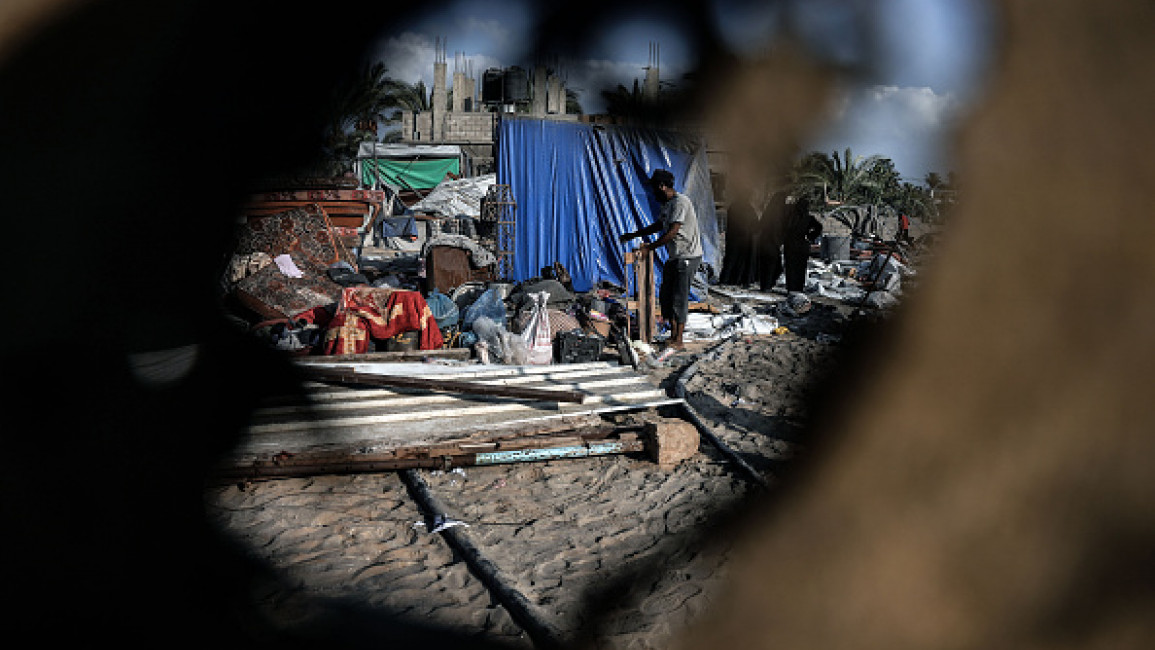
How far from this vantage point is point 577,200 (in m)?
8.46

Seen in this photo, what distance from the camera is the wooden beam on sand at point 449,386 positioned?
3736 mm

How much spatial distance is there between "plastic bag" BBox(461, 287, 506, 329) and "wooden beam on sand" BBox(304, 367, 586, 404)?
1.93 meters

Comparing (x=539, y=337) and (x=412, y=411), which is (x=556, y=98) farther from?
(x=539, y=337)

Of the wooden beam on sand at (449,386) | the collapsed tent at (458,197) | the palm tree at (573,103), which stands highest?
the palm tree at (573,103)

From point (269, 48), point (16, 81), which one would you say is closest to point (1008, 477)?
point (269, 48)

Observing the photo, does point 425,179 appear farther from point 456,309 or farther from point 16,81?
point 16,81

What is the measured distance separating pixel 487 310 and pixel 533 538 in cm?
372

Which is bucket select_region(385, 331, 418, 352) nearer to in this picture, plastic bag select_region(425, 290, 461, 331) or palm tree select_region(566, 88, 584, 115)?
plastic bag select_region(425, 290, 461, 331)

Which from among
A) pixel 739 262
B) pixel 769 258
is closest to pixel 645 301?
pixel 769 258

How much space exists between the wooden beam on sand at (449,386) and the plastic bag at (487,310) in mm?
1934

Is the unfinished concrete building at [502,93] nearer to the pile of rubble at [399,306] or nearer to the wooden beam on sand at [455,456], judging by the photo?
the wooden beam on sand at [455,456]

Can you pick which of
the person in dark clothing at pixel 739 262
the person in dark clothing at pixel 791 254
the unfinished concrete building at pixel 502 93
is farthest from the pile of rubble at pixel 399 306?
the unfinished concrete building at pixel 502 93

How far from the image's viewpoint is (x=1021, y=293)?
0.57 m

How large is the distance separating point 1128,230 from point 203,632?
1814mm
